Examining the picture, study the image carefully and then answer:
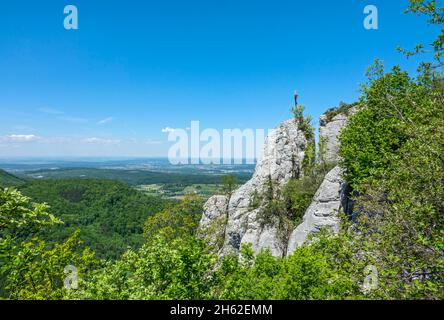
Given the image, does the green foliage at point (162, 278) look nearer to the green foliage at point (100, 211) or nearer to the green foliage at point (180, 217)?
the green foliage at point (180, 217)

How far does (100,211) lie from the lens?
17125 cm

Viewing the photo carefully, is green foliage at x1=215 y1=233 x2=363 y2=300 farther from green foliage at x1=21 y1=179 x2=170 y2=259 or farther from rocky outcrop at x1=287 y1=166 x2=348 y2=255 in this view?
green foliage at x1=21 y1=179 x2=170 y2=259

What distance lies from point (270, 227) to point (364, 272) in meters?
19.0

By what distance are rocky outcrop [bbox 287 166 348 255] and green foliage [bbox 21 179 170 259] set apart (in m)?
109

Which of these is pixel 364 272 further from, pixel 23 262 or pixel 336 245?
pixel 23 262

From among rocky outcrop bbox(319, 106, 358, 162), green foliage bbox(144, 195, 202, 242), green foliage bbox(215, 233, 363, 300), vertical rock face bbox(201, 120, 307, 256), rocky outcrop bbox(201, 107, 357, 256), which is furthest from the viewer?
green foliage bbox(144, 195, 202, 242)

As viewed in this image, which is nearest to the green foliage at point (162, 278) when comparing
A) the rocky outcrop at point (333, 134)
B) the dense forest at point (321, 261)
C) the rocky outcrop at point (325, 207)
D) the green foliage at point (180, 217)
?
the dense forest at point (321, 261)

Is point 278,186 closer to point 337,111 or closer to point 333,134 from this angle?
point 333,134

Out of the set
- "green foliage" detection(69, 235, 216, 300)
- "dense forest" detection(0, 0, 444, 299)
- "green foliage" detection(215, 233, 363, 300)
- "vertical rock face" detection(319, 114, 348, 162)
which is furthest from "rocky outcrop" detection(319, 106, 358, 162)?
"green foliage" detection(69, 235, 216, 300)

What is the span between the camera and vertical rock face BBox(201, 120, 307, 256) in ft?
104

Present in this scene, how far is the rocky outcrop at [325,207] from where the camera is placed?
2241 centimetres

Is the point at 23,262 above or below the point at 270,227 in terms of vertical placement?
above

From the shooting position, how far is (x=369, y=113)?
2009 cm
